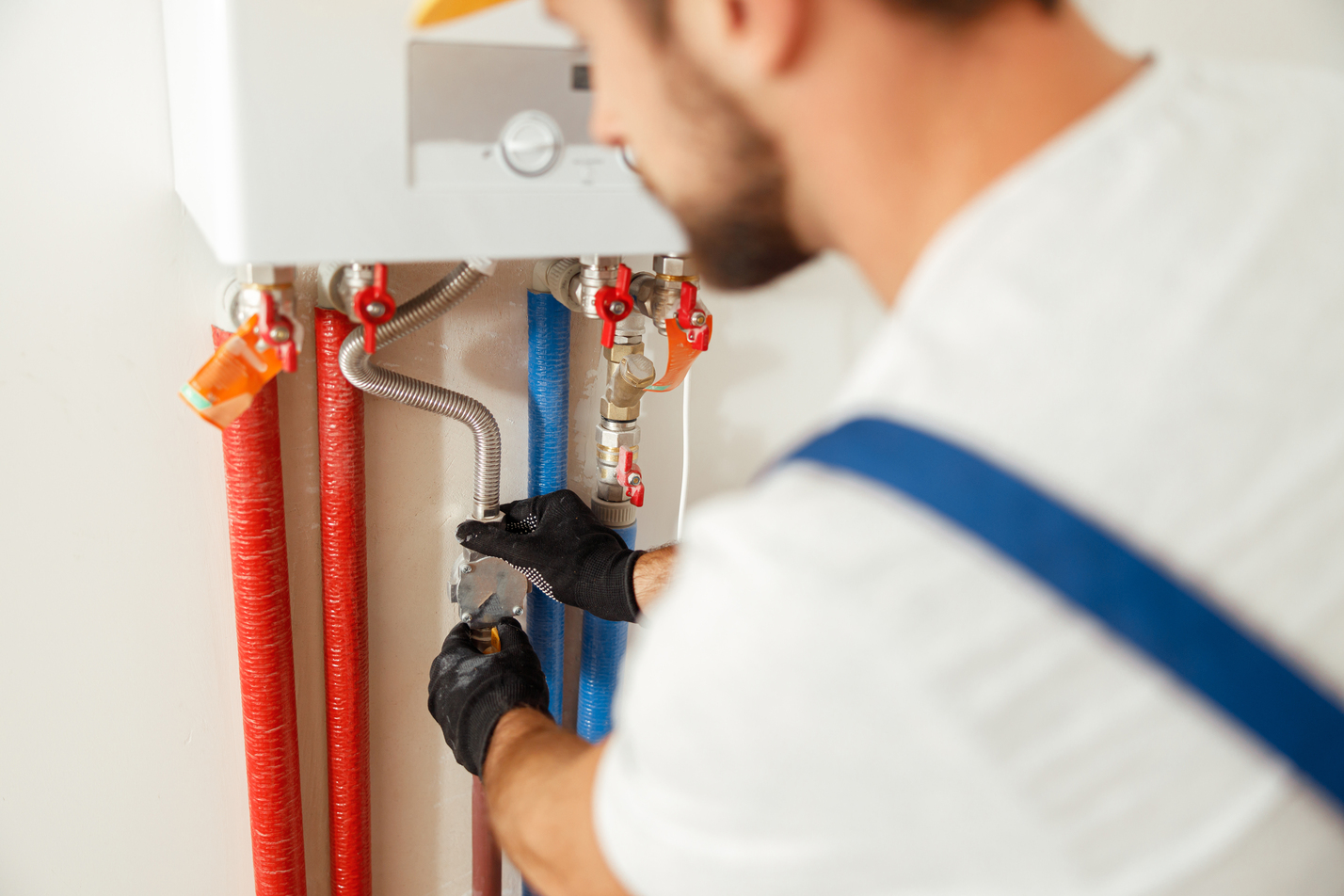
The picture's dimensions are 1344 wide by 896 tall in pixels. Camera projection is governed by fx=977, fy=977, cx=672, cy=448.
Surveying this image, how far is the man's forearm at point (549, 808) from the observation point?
52cm

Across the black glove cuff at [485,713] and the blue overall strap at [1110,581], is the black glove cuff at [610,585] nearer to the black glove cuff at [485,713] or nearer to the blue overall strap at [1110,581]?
the black glove cuff at [485,713]

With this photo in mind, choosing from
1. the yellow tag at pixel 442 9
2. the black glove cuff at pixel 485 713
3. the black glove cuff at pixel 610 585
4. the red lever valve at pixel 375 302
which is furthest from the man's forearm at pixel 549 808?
the yellow tag at pixel 442 9

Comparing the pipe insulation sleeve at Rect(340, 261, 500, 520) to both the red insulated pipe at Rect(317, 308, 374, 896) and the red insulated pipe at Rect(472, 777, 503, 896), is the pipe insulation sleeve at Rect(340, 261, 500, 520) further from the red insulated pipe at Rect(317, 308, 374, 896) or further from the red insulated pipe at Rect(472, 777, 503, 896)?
the red insulated pipe at Rect(472, 777, 503, 896)

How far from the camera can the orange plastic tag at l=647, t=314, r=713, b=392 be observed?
858 mm

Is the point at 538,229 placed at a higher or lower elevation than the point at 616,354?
higher

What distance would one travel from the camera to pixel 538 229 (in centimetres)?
63

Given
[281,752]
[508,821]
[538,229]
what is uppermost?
[538,229]

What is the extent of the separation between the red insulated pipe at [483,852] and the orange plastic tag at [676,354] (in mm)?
452

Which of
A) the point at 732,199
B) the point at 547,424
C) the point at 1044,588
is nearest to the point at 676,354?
the point at 547,424

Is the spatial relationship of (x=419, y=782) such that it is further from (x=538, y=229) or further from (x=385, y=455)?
(x=538, y=229)

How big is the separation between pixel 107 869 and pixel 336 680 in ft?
0.83

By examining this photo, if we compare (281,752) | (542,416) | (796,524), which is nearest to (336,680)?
(281,752)

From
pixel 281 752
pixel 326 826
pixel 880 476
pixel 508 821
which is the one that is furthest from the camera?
pixel 326 826

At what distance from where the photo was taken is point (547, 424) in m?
0.92
